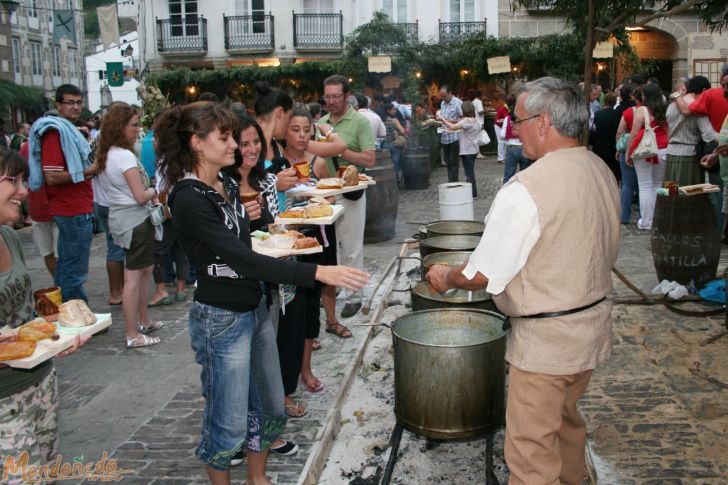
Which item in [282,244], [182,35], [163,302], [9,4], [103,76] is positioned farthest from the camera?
[103,76]

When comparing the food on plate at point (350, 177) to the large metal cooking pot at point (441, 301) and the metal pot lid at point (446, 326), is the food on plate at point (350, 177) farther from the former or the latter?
the metal pot lid at point (446, 326)

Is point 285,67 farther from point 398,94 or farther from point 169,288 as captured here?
point 169,288

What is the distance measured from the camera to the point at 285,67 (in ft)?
91.3

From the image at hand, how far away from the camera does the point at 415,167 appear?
1552 centimetres

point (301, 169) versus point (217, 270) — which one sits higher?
point (301, 169)

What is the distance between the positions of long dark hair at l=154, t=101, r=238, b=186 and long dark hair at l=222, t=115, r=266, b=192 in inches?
22.8

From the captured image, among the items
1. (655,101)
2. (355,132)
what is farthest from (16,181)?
(655,101)

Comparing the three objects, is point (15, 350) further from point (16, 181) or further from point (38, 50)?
point (38, 50)

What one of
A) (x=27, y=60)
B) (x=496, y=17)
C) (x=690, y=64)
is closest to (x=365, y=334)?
(x=690, y=64)

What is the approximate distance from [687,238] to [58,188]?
599 centimetres

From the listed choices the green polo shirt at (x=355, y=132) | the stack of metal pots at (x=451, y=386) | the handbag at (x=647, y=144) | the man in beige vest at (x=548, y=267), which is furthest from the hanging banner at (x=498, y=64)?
the man in beige vest at (x=548, y=267)

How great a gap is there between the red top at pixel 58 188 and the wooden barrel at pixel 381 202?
4356 mm

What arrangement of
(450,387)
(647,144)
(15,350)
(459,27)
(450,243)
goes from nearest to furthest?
(15,350) → (450,387) → (450,243) → (647,144) → (459,27)

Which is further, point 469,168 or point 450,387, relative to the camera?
point 469,168
